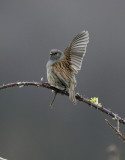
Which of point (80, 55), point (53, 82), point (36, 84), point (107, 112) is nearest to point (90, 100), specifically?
point (107, 112)

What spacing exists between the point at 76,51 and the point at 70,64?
0.30ft

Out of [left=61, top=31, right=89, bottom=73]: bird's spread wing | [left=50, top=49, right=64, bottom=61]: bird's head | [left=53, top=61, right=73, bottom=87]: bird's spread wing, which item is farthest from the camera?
[left=50, top=49, right=64, bottom=61]: bird's head

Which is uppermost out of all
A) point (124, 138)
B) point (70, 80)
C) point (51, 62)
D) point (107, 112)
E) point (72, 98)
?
point (51, 62)

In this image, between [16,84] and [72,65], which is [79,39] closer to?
[72,65]

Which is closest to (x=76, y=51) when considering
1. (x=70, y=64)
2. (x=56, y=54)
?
(x=70, y=64)

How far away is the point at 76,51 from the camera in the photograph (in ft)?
4.80

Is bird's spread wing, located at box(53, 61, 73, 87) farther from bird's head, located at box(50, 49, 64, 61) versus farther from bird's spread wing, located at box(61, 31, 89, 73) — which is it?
bird's head, located at box(50, 49, 64, 61)

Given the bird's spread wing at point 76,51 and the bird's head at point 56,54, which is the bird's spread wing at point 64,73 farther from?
the bird's head at point 56,54

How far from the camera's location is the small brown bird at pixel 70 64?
1401 millimetres

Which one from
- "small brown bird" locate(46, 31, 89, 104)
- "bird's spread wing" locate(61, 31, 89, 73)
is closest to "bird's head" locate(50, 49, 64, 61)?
"small brown bird" locate(46, 31, 89, 104)

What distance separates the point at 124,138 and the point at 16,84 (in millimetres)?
459

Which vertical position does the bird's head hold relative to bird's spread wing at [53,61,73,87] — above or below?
above

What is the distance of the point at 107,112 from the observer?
0.89 meters

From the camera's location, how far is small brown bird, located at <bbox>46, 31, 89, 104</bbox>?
140 centimetres
